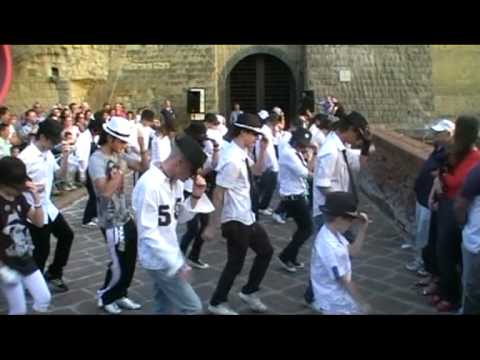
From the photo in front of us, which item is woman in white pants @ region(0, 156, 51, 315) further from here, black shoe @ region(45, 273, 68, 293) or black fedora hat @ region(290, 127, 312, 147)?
black fedora hat @ region(290, 127, 312, 147)

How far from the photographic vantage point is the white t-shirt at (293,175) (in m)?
6.68

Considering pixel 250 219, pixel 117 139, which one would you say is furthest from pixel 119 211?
pixel 250 219

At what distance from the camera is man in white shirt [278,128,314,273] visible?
662 centimetres

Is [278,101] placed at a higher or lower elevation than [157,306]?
higher

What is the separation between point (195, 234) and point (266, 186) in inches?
111

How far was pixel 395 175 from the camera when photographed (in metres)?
8.99

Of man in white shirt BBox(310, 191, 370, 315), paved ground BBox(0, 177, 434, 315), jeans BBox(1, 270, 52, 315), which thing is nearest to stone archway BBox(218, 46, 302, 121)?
paved ground BBox(0, 177, 434, 315)

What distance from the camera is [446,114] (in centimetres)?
2291

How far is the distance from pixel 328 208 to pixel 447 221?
1608 millimetres

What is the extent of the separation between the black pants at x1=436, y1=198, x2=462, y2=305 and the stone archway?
17.1 meters

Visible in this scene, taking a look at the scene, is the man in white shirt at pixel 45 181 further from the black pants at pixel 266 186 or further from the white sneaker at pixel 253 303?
the black pants at pixel 266 186
